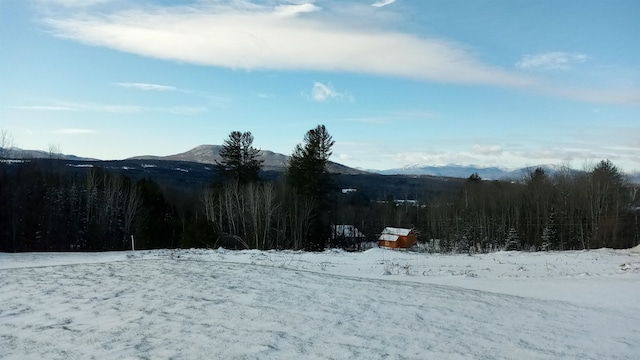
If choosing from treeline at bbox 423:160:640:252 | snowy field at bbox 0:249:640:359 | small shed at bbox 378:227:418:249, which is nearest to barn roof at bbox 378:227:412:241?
small shed at bbox 378:227:418:249

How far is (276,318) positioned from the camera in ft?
25.7

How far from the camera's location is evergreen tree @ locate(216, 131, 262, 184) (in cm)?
5697

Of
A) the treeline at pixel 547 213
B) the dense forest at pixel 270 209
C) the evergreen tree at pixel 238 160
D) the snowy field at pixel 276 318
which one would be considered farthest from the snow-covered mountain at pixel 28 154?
the treeline at pixel 547 213

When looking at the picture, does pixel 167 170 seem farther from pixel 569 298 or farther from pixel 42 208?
pixel 569 298

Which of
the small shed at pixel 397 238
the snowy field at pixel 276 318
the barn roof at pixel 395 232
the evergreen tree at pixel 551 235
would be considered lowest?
the small shed at pixel 397 238

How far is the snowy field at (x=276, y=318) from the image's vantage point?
6363mm

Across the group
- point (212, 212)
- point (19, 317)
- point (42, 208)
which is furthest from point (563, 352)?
point (42, 208)

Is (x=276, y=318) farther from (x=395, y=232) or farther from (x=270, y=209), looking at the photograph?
(x=395, y=232)

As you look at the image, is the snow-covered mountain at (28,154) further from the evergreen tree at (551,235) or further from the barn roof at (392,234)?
the evergreen tree at (551,235)

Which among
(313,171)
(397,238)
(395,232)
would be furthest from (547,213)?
(313,171)

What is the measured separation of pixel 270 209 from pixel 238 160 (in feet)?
33.8

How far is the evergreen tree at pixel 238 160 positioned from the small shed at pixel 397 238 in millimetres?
24528

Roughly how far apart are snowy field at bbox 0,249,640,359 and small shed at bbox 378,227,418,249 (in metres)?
58.1

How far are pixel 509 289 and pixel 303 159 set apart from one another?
135ft
